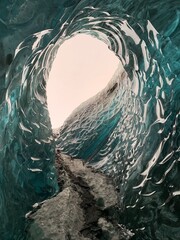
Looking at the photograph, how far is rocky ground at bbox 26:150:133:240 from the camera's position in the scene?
9.17ft

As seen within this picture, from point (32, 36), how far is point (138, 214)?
54.8 inches

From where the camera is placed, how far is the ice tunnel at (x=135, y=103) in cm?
237

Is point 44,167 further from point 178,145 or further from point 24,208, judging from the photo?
point 178,145

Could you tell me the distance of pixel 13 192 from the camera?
8.80 ft

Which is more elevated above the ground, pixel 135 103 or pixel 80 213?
pixel 135 103

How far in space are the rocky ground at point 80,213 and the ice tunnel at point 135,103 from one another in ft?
0.31

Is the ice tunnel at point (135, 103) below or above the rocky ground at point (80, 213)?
above

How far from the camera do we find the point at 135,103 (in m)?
3.79

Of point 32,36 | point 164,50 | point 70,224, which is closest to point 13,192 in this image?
point 70,224

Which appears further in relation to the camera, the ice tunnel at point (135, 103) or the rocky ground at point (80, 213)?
the rocky ground at point (80, 213)

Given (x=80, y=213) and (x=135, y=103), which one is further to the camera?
(x=135, y=103)

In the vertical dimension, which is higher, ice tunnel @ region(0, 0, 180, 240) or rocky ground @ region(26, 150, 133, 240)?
ice tunnel @ region(0, 0, 180, 240)

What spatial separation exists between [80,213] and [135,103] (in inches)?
46.0

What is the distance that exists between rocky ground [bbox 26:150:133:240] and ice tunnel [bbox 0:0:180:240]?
94mm
